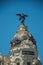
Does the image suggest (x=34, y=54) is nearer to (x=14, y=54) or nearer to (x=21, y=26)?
(x=14, y=54)

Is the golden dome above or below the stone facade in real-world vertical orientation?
above

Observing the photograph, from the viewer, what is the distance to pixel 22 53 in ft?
159

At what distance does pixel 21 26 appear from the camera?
54938 mm

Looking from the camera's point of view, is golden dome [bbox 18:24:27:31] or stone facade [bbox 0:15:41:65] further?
golden dome [bbox 18:24:27:31]

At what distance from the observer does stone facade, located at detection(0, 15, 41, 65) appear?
159 feet

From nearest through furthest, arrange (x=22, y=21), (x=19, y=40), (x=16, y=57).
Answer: (x=16, y=57) < (x=19, y=40) < (x=22, y=21)

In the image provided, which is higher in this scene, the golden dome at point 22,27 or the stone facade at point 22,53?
the golden dome at point 22,27

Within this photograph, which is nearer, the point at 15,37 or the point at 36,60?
the point at 36,60

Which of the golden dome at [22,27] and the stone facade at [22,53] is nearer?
the stone facade at [22,53]

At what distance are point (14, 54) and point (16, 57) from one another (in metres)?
0.85

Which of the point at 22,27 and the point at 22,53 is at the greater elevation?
the point at 22,27

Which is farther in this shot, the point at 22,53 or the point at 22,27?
the point at 22,27

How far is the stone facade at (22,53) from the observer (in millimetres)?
48312

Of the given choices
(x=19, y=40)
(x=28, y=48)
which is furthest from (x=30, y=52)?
(x=19, y=40)
